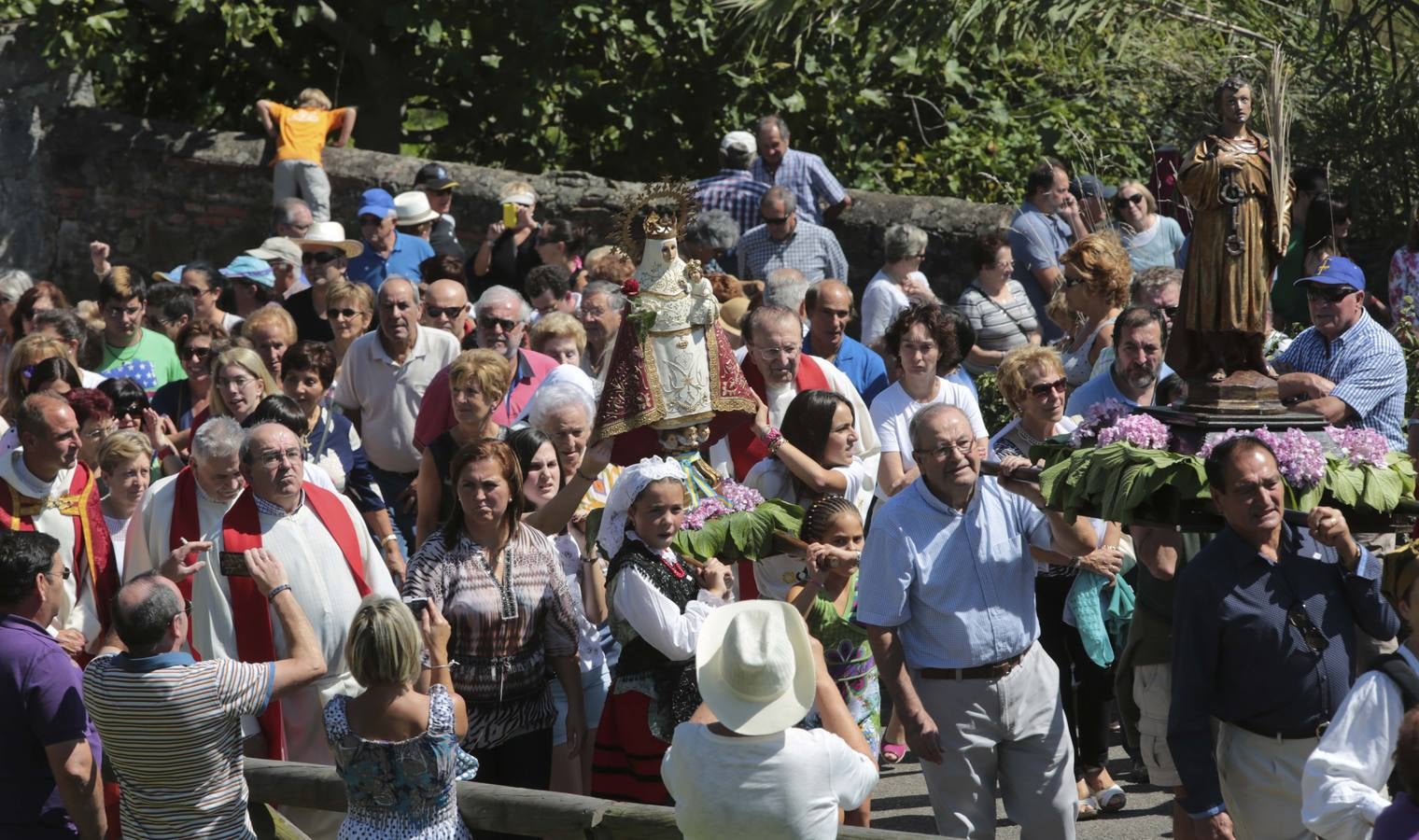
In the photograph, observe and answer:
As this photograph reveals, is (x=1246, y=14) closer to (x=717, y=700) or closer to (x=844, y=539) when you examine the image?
(x=844, y=539)

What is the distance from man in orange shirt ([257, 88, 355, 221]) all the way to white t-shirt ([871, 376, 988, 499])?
21.7 feet

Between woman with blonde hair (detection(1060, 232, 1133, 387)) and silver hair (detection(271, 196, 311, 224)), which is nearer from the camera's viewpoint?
woman with blonde hair (detection(1060, 232, 1133, 387))

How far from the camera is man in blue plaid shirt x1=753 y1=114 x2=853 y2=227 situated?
41.2ft

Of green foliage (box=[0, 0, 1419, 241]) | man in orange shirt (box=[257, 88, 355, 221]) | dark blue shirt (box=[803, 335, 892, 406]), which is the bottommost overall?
dark blue shirt (box=[803, 335, 892, 406])

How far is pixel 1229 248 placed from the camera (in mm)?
5586

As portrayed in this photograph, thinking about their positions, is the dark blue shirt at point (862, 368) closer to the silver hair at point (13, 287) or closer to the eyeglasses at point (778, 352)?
the eyeglasses at point (778, 352)

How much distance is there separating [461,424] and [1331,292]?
355cm

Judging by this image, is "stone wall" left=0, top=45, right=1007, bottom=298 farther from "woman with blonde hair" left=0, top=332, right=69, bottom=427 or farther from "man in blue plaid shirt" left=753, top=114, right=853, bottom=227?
"woman with blonde hair" left=0, top=332, right=69, bottom=427

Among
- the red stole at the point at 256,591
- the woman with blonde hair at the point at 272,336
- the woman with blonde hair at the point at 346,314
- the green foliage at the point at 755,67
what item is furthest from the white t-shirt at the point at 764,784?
the green foliage at the point at 755,67

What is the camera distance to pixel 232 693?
591 cm

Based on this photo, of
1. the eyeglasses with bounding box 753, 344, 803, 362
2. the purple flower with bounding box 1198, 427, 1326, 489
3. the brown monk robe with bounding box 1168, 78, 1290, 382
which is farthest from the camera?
the eyeglasses with bounding box 753, 344, 803, 362

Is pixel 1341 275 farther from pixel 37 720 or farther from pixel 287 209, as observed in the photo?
pixel 287 209

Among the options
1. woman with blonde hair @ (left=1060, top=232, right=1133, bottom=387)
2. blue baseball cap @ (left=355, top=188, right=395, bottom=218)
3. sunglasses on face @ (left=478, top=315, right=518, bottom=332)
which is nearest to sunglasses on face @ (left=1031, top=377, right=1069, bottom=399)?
woman with blonde hair @ (left=1060, top=232, right=1133, bottom=387)

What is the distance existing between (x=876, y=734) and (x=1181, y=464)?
2290mm
